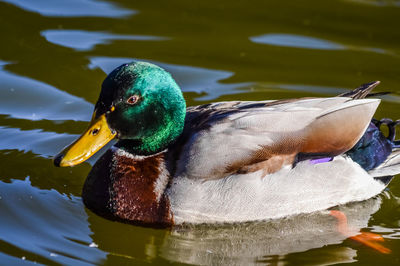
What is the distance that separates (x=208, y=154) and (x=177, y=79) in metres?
3.07

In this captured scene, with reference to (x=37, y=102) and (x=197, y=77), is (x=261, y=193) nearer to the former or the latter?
(x=197, y=77)

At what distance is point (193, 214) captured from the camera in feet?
18.7

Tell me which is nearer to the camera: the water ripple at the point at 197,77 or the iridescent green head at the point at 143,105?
the iridescent green head at the point at 143,105

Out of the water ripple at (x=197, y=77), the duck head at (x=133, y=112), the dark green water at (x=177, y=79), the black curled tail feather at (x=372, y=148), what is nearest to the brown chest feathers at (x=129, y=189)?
the dark green water at (x=177, y=79)

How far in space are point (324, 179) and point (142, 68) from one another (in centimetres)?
165

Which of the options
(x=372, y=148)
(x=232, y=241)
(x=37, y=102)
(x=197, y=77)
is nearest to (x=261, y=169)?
(x=232, y=241)

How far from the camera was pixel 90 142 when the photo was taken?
5707mm

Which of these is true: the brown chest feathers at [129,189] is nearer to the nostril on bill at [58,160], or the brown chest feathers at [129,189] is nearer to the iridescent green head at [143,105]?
the iridescent green head at [143,105]

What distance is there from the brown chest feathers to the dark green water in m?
0.11

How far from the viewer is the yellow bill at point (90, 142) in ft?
18.6

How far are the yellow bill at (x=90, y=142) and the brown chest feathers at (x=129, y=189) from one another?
0.32 metres

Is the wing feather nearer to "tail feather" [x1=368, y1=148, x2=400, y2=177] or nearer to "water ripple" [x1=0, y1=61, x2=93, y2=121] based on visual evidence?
"tail feather" [x1=368, y1=148, x2=400, y2=177]

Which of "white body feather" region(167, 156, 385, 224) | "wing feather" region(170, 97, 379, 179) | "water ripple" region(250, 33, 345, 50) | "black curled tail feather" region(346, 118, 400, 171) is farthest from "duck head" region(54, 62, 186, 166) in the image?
"water ripple" region(250, 33, 345, 50)

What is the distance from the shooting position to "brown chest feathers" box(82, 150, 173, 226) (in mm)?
5754
